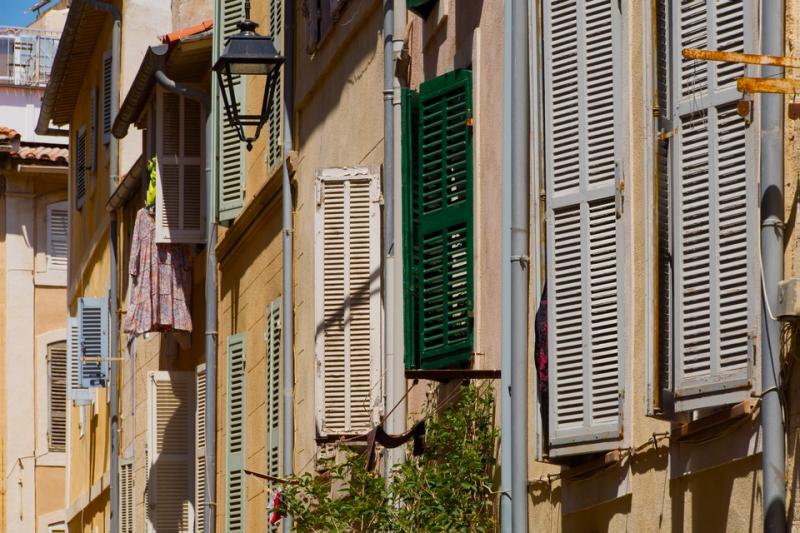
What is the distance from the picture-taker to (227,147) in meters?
20.8

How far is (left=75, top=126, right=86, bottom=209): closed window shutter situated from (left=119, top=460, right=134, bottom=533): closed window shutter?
23.5ft

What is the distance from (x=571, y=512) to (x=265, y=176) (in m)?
8.99

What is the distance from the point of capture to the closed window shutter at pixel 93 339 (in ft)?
94.2

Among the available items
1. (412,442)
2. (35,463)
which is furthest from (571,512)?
(35,463)

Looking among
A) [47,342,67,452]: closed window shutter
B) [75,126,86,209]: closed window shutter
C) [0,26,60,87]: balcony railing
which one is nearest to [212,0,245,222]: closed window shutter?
[75,126,86,209]: closed window shutter

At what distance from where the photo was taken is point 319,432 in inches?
594

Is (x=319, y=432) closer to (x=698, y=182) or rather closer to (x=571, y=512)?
(x=571, y=512)

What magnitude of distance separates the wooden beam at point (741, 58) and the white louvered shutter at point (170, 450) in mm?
15361

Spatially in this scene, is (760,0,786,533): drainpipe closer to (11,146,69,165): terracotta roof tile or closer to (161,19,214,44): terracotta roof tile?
(161,19,214,44): terracotta roof tile

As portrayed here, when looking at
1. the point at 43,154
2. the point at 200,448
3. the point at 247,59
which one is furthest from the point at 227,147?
the point at 43,154

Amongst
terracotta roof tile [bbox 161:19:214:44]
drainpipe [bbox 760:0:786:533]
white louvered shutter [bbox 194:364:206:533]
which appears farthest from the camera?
terracotta roof tile [bbox 161:19:214:44]

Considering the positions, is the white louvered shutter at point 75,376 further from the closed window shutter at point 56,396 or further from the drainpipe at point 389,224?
the drainpipe at point 389,224

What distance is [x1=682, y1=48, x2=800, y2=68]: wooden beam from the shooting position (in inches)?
313

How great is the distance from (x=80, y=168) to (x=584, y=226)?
2375cm
